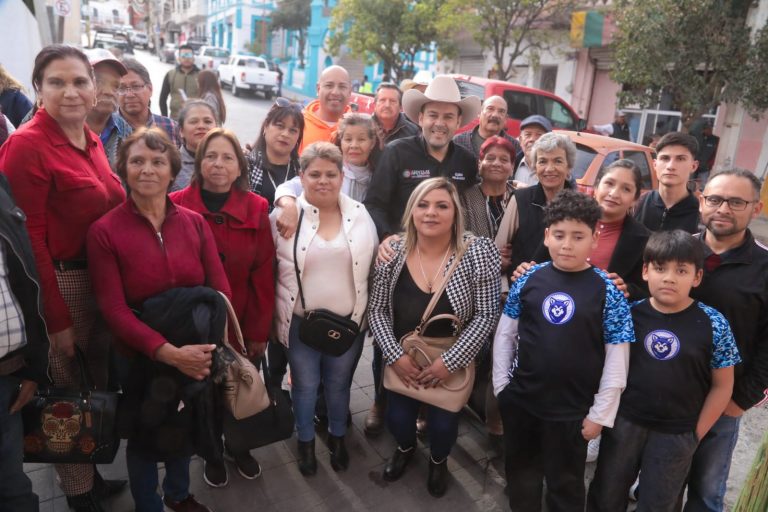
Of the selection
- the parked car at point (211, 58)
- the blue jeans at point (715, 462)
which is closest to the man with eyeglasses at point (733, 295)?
the blue jeans at point (715, 462)

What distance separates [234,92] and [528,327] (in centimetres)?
2358

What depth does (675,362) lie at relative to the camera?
2.26 m

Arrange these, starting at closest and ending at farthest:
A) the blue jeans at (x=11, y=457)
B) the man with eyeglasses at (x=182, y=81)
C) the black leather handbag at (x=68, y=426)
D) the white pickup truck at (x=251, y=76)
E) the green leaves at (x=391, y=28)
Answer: the blue jeans at (x=11, y=457) < the black leather handbag at (x=68, y=426) < the man with eyeglasses at (x=182, y=81) < the green leaves at (x=391, y=28) < the white pickup truck at (x=251, y=76)

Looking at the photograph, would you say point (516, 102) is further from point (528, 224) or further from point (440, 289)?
point (440, 289)

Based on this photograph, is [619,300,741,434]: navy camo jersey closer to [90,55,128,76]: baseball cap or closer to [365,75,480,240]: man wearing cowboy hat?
[365,75,480,240]: man wearing cowboy hat

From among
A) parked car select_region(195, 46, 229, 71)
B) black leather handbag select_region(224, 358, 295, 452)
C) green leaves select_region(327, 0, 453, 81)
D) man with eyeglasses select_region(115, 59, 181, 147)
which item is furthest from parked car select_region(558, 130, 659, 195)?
parked car select_region(195, 46, 229, 71)

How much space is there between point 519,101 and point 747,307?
9182 millimetres

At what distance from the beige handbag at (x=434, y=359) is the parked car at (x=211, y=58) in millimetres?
26319

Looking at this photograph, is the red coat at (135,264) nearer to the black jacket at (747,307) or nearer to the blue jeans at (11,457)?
the blue jeans at (11,457)

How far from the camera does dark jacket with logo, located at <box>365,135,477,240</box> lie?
333 centimetres

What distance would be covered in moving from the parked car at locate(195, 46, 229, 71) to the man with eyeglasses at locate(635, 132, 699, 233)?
1036 inches

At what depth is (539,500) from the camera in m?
2.64

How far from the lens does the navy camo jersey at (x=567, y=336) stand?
91.7 inches

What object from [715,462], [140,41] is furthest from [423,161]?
[140,41]
